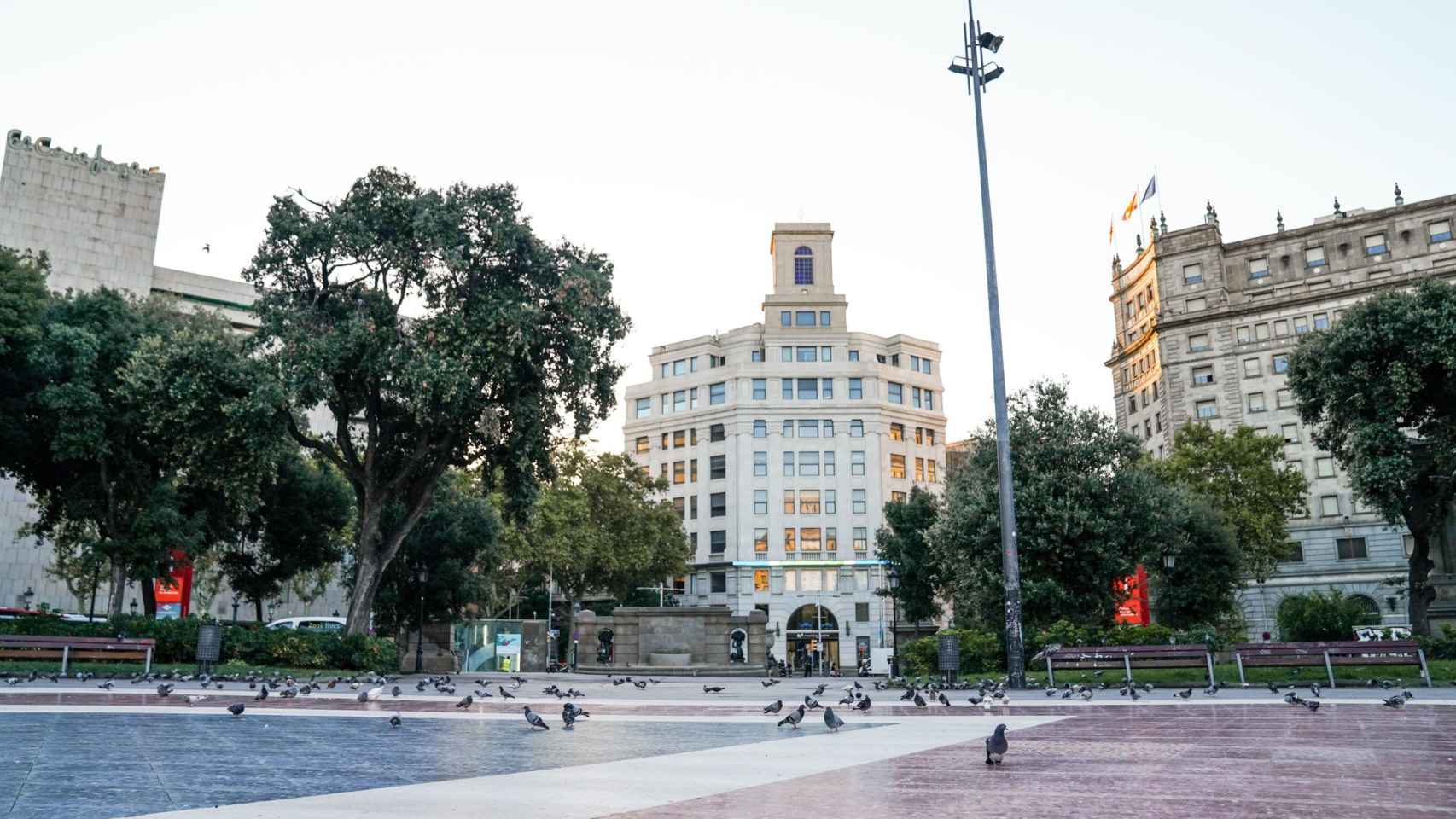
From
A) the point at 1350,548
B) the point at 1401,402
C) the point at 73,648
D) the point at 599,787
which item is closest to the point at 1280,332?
the point at 1350,548

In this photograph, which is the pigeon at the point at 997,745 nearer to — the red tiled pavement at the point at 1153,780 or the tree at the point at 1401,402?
the red tiled pavement at the point at 1153,780

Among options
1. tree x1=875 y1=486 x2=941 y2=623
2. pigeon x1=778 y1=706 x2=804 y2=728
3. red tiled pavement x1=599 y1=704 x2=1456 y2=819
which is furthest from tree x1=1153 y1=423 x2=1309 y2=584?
red tiled pavement x1=599 y1=704 x2=1456 y2=819

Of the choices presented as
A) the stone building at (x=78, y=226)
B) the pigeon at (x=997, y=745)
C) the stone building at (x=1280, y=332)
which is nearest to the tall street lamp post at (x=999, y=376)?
the pigeon at (x=997, y=745)

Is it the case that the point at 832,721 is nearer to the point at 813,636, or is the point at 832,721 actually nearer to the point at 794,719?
the point at 794,719

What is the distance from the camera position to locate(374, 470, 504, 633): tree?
136 feet

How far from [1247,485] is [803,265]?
42.7m

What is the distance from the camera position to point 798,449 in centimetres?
7919

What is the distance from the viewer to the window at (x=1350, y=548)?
61.8 meters

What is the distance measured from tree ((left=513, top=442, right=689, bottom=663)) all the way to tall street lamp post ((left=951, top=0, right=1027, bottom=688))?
120 ft

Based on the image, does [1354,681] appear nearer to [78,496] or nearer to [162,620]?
[162,620]

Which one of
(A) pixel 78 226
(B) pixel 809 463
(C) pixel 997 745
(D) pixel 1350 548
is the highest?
(A) pixel 78 226

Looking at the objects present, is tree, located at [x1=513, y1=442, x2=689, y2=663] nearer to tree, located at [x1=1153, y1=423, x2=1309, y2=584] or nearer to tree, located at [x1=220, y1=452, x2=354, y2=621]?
tree, located at [x1=220, y1=452, x2=354, y2=621]

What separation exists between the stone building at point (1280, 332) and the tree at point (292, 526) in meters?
53.1

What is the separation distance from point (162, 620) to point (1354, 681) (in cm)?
2775
